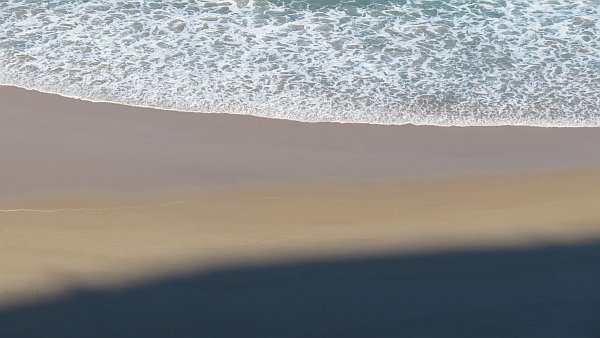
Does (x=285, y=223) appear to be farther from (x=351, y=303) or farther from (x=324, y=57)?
(x=324, y=57)

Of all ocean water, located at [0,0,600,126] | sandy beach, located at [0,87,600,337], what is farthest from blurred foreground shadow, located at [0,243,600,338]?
ocean water, located at [0,0,600,126]

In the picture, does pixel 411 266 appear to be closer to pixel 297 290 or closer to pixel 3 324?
pixel 297 290

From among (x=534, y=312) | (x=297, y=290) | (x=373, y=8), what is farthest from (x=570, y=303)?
(x=373, y=8)

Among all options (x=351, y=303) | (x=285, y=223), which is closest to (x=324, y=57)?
(x=285, y=223)

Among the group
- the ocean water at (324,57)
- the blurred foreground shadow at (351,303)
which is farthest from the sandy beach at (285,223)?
the ocean water at (324,57)

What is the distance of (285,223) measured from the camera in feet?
26.3

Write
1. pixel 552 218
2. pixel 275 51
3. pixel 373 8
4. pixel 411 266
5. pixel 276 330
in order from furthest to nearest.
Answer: pixel 373 8 < pixel 275 51 < pixel 552 218 < pixel 411 266 < pixel 276 330

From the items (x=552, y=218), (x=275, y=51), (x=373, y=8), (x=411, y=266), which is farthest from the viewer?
(x=373, y=8)

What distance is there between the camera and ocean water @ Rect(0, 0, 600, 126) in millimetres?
10133

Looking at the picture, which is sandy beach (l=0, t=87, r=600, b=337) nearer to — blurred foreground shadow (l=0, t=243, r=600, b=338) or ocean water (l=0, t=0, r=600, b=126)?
blurred foreground shadow (l=0, t=243, r=600, b=338)

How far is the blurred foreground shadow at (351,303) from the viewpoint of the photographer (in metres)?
6.69

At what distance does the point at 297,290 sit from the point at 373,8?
641 centimetres

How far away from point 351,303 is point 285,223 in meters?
1.27

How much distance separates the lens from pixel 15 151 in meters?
9.05
